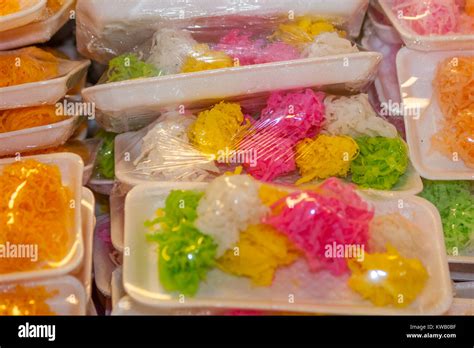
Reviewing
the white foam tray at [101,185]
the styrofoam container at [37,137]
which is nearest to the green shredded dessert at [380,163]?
the white foam tray at [101,185]

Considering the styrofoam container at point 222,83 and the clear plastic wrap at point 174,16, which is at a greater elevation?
the clear plastic wrap at point 174,16

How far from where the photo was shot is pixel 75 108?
8.23ft

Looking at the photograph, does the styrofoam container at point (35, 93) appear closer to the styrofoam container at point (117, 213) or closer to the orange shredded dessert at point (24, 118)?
the orange shredded dessert at point (24, 118)

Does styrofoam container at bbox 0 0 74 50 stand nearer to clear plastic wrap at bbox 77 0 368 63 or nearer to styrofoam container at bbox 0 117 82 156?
clear plastic wrap at bbox 77 0 368 63

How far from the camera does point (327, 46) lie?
2.47 meters

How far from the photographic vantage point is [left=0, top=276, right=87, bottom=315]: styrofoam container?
2045 millimetres

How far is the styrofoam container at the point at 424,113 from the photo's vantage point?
2369 millimetres

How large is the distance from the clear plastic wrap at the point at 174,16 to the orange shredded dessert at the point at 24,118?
0.37 metres

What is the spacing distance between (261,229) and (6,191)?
2.97 feet

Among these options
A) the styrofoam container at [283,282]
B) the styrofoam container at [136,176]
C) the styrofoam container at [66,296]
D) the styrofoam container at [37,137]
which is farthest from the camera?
the styrofoam container at [37,137]

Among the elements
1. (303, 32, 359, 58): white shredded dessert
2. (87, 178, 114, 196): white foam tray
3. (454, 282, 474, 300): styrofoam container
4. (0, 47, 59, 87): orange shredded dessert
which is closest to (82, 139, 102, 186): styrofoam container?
(87, 178, 114, 196): white foam tray

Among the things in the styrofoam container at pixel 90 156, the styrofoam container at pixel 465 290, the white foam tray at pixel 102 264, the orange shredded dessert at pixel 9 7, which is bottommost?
the white foam tray at pixel 102 264

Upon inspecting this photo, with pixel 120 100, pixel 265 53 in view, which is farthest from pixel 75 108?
pixel 265 53

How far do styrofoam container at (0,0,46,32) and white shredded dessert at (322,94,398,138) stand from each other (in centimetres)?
120
